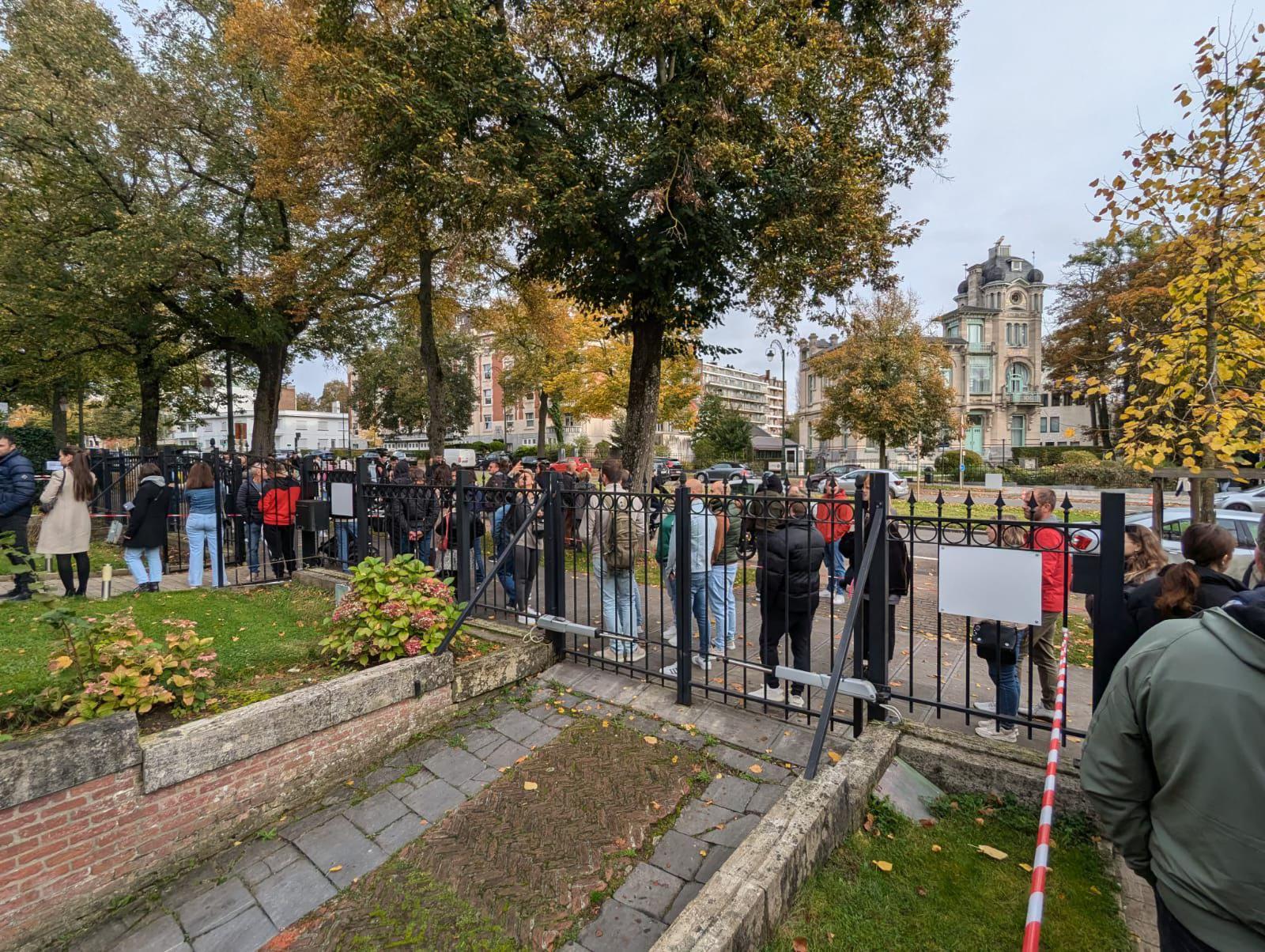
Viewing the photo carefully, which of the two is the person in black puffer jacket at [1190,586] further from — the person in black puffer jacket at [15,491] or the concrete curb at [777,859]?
the person in black puffer jacket at [15,491]

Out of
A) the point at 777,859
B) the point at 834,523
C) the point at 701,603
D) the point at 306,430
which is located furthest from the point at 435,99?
the point at 306,430

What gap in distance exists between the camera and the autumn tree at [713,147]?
341 inches

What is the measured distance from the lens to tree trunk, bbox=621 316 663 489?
11609 millimetres

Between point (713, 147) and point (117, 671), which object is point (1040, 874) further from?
point (713, 147)

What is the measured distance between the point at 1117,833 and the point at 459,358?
58345mm

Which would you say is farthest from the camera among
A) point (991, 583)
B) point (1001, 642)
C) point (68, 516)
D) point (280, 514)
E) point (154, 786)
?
point (280, 514)

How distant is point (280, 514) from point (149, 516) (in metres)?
1.54

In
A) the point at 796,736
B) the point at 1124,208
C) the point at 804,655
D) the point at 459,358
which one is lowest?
the point at 796,736

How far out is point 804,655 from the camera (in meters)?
5.15

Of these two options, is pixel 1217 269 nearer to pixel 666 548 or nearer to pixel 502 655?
pixel 666 548

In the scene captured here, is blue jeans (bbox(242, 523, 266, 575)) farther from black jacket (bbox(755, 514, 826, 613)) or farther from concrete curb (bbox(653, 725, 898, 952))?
concrete curb (bbox(653, 725, 898, 952))

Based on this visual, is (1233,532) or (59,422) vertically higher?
(59,422)

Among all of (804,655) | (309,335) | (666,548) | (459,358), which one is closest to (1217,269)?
(804,655)

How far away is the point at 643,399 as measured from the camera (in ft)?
38.3
